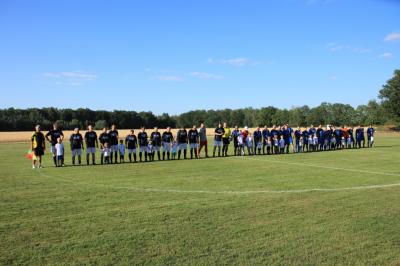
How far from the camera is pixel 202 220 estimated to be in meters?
7.91

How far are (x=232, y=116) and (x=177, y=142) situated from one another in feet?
387

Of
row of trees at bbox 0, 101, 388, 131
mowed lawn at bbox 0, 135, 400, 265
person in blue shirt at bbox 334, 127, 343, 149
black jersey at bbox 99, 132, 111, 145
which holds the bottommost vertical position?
mowed lawn at bbox 0, 135, 400, 265

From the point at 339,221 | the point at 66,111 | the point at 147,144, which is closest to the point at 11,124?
the point at 66,111

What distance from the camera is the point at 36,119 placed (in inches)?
3826

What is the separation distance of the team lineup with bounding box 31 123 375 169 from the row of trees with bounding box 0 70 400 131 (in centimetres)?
6469

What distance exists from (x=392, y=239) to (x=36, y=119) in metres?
101

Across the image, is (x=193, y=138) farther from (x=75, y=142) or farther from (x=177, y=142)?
(x=75, y=142)

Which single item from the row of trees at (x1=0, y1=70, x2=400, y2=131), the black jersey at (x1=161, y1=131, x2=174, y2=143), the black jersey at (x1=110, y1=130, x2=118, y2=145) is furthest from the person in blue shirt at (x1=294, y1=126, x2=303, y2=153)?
the row of trees at (x1=0, y1=70, x2=400, y2=131)

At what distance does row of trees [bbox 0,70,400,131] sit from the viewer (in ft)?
288

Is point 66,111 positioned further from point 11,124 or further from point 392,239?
point 392,239

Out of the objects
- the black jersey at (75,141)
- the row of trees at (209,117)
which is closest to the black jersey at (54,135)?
the black jersey at (75,141)

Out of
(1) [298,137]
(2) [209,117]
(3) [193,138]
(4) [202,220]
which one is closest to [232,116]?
(2) [209,117]

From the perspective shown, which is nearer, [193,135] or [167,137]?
[167,137]

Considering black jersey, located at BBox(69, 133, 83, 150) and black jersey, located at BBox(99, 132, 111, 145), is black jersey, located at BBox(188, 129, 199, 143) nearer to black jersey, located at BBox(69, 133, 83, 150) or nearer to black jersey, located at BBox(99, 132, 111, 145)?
black jersey, located at BBox(99, 132, 111, 145)
